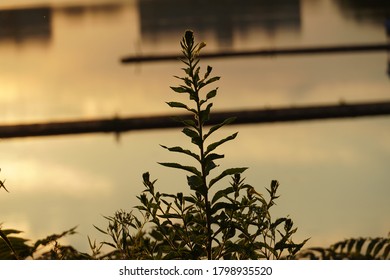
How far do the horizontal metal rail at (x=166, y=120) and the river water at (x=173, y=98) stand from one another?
0.35 feet

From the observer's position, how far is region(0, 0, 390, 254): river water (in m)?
5.57

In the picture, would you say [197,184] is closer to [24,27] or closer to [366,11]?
[366,11]

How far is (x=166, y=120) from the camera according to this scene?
7.82 meters

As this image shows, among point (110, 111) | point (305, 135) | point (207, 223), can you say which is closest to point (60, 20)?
point (110, 111)

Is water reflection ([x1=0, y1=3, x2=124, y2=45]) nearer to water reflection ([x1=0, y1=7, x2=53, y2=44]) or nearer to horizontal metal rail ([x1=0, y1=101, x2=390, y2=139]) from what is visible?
water reflection ([x1=0, y1=7, x2=53, y2=44])

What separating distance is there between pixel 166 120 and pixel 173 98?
929mm

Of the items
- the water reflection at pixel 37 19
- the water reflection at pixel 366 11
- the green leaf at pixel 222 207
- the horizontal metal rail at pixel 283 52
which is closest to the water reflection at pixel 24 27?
the water reflection at pixel 37 19

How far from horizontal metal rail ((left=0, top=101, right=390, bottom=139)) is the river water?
106mm

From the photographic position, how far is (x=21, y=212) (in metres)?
5.59

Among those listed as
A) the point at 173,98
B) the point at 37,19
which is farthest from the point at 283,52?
the point at 37,19

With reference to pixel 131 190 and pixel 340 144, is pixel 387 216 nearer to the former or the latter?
pixel 131 190

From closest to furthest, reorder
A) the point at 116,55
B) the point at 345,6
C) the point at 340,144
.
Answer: the point at 340,144 → the point at 116,55 → the point at 345,6

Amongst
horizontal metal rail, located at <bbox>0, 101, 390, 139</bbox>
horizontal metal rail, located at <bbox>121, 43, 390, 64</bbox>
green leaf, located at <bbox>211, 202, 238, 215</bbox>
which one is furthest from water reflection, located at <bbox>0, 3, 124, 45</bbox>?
green leaf, located at <bbox>211, 202, 238, 215</bbox>

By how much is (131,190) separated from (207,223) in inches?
158
